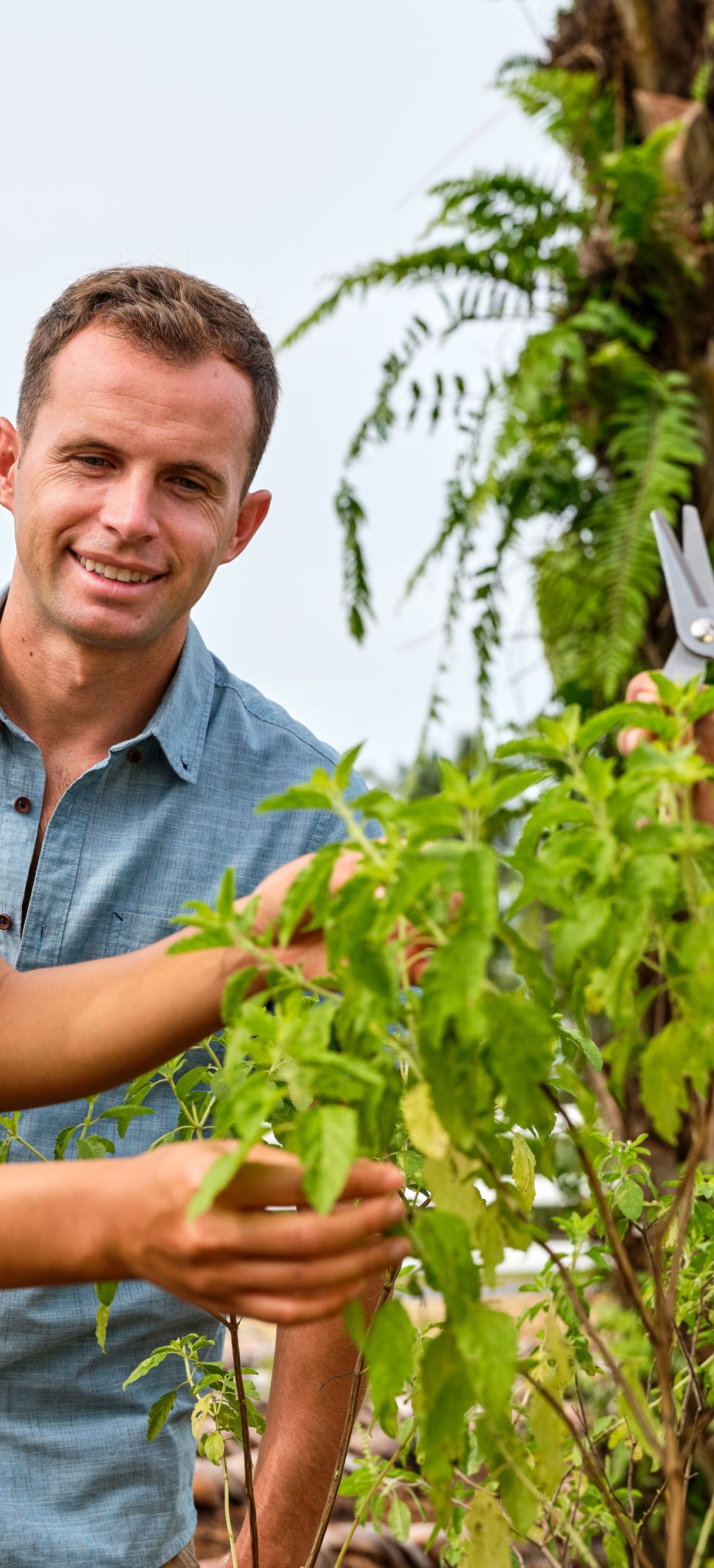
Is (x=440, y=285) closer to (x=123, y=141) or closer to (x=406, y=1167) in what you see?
(x=123, y=141)

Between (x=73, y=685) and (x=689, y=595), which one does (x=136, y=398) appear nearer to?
(x=73, y=685)

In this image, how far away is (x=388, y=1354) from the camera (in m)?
0.59

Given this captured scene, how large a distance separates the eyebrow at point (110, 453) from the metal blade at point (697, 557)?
2.00 feet

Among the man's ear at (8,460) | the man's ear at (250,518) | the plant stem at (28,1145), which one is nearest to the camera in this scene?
the plant stem at (28,1145)

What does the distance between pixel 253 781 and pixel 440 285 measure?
6.88ft

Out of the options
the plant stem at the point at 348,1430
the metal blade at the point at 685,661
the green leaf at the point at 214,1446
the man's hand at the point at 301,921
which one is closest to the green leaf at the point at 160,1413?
the green leaf at the point at 214,1446

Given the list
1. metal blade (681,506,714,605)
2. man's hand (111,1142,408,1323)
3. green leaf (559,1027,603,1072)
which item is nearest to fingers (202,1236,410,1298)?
man's hand (111,1142,408,1323)

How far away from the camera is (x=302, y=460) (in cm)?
484

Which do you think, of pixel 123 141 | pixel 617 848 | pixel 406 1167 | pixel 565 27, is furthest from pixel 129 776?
pixel 123 141

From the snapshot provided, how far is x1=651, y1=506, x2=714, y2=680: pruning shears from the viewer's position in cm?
141

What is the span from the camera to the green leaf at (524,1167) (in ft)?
3.03

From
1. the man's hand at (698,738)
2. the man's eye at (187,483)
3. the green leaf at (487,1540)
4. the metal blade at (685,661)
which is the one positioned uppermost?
the man's eye at (187,483)

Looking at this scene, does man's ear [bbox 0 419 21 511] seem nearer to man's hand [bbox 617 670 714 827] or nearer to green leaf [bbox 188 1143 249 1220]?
man's hand [bbox 617 670 714 827]

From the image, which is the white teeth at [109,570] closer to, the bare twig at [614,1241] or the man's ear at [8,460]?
the man's ear at [8,460]
